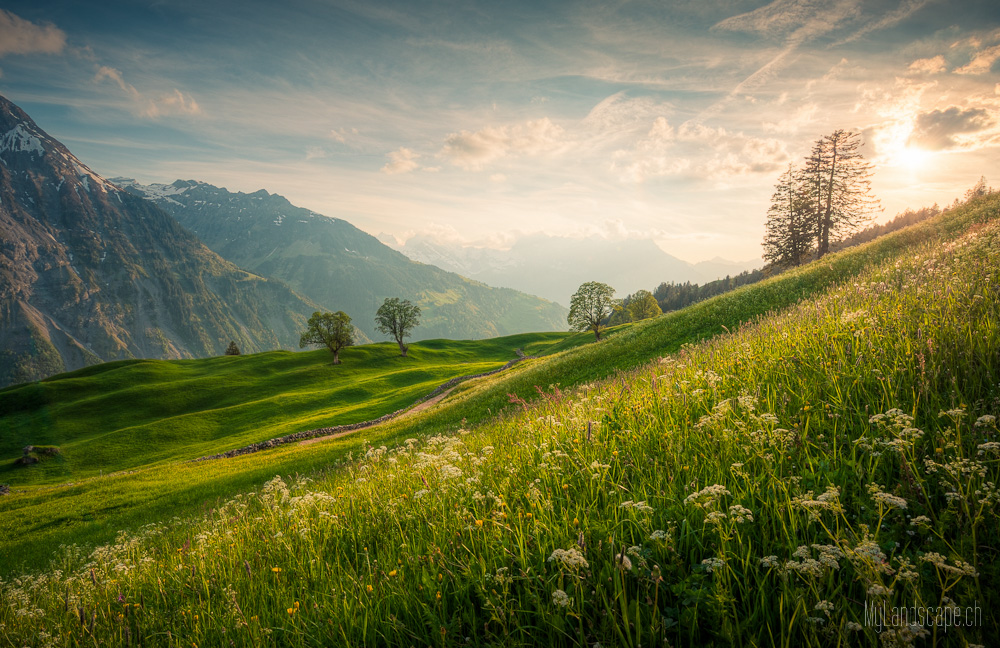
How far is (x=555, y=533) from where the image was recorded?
11.0 feet

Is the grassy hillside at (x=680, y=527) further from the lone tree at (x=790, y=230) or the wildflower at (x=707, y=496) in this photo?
the lone tree at (x=790, y=230)

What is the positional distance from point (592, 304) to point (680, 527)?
215 ft

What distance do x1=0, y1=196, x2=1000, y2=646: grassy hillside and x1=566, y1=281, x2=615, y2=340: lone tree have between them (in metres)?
59.5

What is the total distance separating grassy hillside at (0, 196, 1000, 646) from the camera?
91.7 inches

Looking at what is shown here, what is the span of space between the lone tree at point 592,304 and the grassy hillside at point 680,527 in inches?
2341

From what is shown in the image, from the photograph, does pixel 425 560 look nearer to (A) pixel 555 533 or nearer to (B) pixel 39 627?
(A) pixel 555 533

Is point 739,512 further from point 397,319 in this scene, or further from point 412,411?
Answer: point 397,319

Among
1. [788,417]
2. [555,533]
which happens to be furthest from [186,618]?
[788,417]

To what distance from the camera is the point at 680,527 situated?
3053 millimetres

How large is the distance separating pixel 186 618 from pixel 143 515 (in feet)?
74.8

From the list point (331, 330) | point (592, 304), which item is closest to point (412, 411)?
point (592, 304)

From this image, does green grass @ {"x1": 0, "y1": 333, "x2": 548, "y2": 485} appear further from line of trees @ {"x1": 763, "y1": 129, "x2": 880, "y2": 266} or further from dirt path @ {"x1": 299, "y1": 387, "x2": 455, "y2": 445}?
line of trees @ {"x1": 763, "y1": 129, "x2": 880, "y2": 266}

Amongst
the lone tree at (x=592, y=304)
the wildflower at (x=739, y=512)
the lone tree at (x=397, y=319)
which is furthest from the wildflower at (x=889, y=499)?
the lone tree at (x=397, y=319)

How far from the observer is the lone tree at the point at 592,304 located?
216 ft
